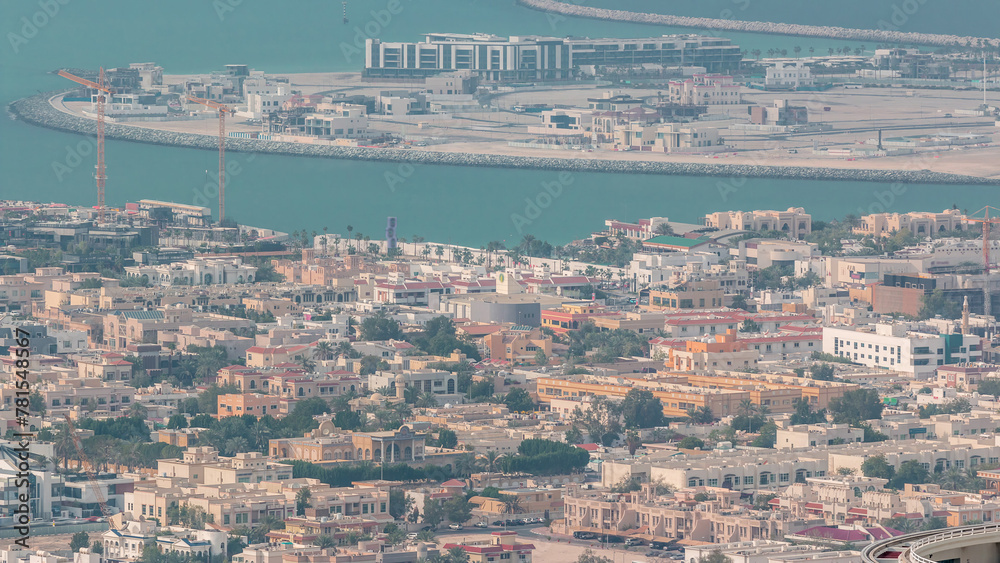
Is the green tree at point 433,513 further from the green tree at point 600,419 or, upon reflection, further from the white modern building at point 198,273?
the white modern building at point 198,273

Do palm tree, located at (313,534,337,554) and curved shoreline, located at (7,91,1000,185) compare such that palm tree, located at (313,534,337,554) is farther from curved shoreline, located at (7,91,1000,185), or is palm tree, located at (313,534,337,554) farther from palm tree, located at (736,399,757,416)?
curved shoreline, located at (7,91,1000,185)

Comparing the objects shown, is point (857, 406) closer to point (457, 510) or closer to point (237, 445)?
point (237, 445)

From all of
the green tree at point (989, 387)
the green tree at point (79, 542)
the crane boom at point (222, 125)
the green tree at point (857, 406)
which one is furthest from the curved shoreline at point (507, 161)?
the green tree at point (79, 542)

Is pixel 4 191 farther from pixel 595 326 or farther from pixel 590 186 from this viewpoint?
pixel 595 326

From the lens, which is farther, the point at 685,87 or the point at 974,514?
the point at 685,87

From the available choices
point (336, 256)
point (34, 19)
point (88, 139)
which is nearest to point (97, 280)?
point (336, 256)
